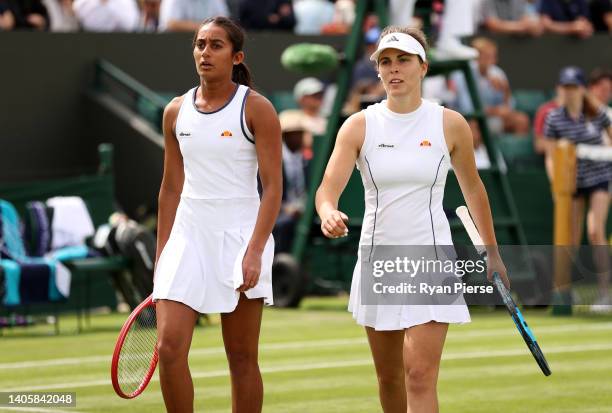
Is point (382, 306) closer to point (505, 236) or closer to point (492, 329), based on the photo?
point (492, 329)

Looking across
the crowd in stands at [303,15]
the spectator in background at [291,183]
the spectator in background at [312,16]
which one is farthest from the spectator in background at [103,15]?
the spectator in background at [312,16]

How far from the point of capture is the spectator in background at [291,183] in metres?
16.4

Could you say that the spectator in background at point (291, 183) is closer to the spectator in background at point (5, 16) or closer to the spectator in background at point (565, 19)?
the spectator in background at point (5, 16)

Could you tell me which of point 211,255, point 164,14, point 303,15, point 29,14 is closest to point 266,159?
point 211,255

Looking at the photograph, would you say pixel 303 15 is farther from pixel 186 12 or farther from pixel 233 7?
pixel 186 12

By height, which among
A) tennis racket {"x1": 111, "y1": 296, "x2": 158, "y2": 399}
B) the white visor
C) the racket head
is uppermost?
the white visor

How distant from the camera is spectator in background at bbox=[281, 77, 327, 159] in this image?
1727cm

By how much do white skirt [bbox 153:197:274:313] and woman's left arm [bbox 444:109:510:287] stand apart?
0.93m

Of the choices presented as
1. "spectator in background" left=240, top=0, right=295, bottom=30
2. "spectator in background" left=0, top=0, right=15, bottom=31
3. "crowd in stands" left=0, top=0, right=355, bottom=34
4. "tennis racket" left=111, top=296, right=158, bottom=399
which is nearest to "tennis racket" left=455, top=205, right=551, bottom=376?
"tennis racket" left=111, top=296, right=158, bottom=399

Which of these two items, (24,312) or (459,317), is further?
(24,312)

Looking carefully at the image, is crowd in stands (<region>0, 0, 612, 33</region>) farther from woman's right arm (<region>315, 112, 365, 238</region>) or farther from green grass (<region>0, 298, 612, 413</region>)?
woman's right arm (<region>315, 112, 365, 238</region>)

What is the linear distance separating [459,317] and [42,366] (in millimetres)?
5137

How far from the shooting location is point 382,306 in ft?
21.7

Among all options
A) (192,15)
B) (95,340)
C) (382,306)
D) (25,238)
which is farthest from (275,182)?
(192,15)
